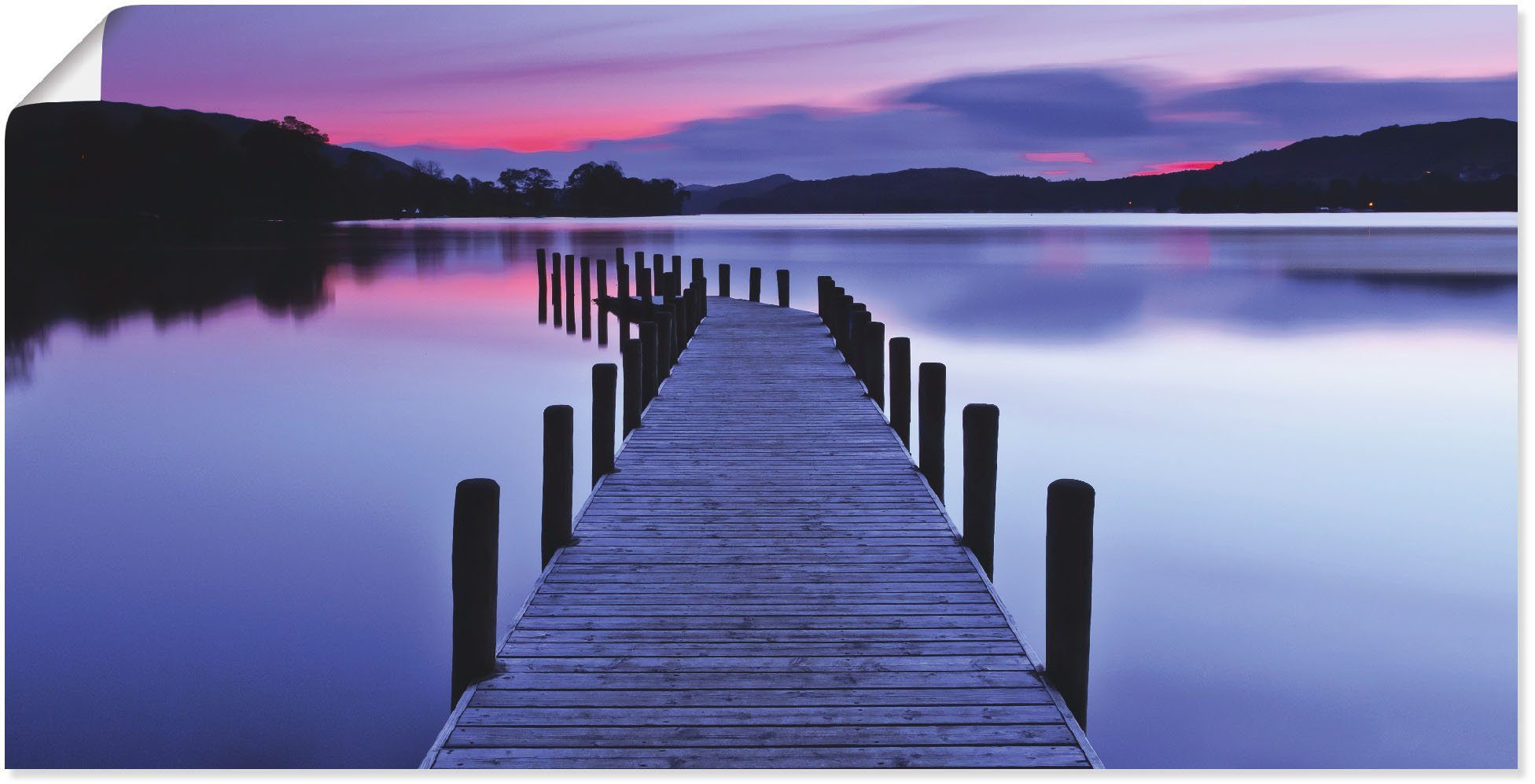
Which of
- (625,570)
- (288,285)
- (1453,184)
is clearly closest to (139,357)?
(288,285)

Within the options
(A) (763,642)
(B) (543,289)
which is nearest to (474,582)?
(A) (763,642)

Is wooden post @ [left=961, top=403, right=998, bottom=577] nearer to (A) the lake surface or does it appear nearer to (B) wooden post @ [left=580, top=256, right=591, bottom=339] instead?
(A) the lake surface

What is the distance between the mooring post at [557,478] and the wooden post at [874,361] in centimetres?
434

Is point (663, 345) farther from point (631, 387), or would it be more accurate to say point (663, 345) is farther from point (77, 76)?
point (77, 76)

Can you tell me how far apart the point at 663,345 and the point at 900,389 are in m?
2.62

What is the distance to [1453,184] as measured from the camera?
17.1 m

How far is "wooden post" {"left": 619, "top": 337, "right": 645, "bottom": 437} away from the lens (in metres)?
7.96

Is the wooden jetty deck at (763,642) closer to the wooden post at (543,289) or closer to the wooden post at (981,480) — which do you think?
the wooden post at (981,480)

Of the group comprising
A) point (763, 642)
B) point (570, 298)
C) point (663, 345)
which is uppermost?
point (570, 298)

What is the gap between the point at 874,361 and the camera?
9.51 meters

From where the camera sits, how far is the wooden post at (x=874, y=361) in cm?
935

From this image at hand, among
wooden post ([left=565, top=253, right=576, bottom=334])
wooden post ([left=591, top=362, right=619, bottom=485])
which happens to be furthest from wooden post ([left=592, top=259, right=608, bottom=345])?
wooden post ([left=591, top=362, right=619, bottom=485])

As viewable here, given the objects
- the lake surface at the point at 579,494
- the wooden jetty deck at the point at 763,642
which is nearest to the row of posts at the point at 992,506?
the wooden jetty deck at the point at 763,642

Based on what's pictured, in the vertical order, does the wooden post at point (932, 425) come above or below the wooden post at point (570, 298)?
below
